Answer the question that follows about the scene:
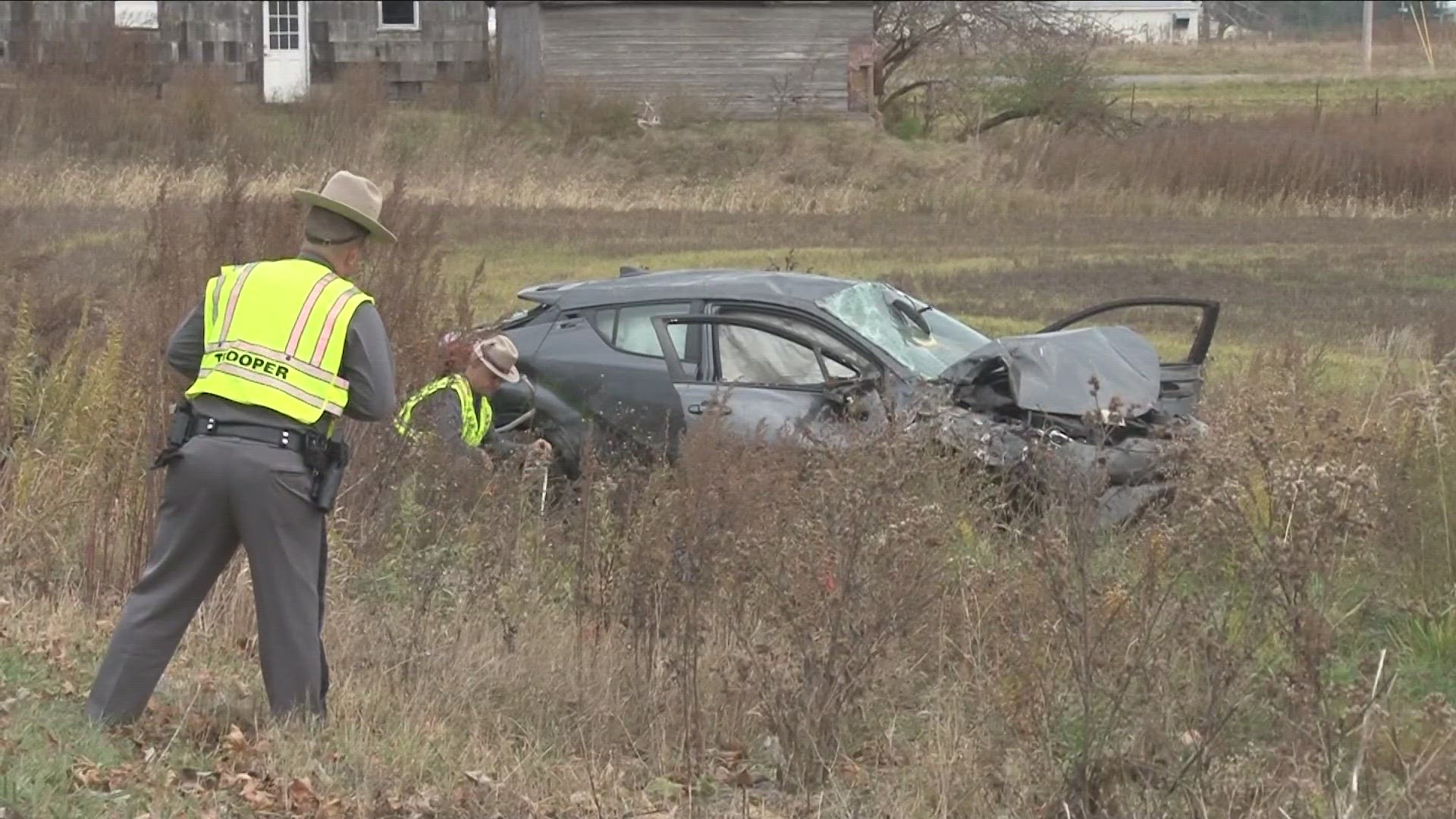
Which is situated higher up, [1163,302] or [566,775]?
[1163,302]

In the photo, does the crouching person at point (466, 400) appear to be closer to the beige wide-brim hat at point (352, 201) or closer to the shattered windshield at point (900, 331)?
the shattered windshield at point (900, 331)

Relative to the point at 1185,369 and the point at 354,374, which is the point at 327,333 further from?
the point at 1185,369

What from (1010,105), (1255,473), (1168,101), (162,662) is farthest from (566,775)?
(1168,101)

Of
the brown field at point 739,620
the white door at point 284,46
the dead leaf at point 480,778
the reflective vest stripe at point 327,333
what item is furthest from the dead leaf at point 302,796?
the white door at point 284,46

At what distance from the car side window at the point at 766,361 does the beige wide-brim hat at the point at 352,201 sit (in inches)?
196

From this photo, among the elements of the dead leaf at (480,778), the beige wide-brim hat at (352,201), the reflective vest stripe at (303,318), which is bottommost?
the dead leaf at (480,778)

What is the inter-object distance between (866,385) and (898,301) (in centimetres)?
165

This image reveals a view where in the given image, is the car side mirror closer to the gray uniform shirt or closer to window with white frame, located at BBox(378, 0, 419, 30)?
the gray uniform shirt

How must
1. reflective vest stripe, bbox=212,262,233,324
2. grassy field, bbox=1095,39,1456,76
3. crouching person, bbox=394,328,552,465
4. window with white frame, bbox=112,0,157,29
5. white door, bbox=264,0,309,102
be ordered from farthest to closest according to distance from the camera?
grassy field, bbox=1095,39,1456,76 < window with white frame, bbox=112,0,157,29 < white door, bbox=264,0,309,102 < crouching person, bbox=394,328,552,465 < reflective vest stripe, bbox=212,262,233,324

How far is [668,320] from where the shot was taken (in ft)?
36.9

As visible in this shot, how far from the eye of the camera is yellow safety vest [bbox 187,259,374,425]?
5.71 meters

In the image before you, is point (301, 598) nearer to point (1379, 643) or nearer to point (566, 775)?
point (566, 775)

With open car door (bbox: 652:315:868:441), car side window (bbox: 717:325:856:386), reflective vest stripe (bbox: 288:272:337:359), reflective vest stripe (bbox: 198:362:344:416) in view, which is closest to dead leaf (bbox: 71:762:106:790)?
reflective vest stripe (bbox: 198:362:344:416)

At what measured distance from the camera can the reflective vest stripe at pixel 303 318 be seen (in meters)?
5.71
